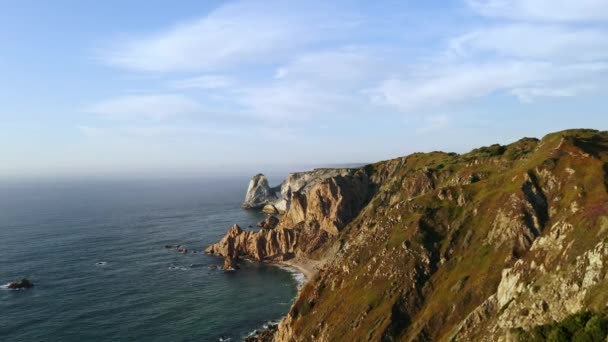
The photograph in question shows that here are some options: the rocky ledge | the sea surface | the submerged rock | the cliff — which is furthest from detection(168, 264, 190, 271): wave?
the cliff

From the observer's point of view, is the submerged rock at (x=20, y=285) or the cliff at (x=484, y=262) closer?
A: the cliff at (x=484, y=262)

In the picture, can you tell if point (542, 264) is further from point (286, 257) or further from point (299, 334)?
point (286, 257)

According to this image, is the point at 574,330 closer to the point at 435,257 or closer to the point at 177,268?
the point at 435,257

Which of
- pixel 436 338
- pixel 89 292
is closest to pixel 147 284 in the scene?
pixel 89 292

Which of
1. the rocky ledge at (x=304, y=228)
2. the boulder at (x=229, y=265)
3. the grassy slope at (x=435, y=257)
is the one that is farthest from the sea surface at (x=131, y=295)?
the grassy slope at (x=435, y=257)

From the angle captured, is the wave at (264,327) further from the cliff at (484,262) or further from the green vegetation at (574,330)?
the green vegetation at (574,330)

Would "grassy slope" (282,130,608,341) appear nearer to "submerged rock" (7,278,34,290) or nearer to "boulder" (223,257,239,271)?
"boulder" (223,257,239,271)

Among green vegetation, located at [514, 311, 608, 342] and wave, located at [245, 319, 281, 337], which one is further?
wave, located at [245, 319, 281, 337]
